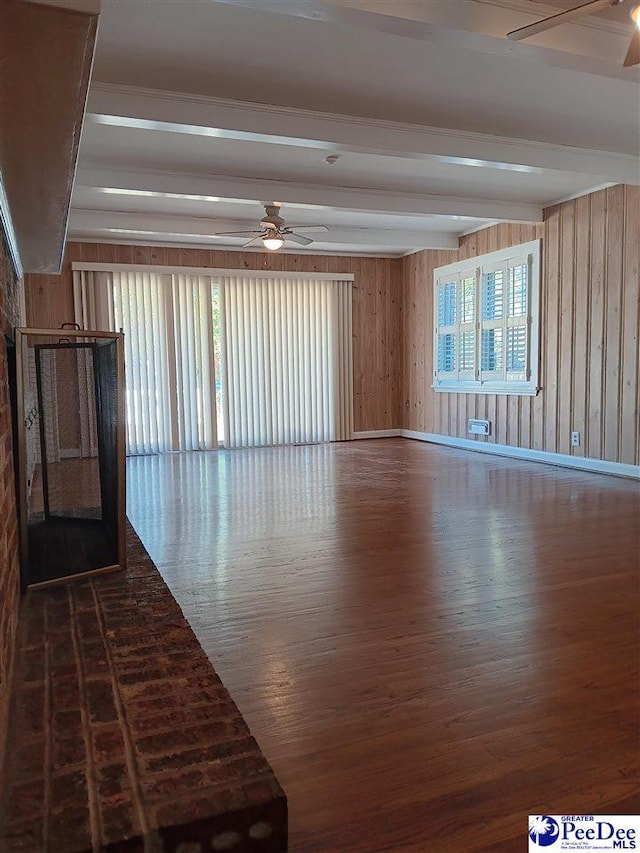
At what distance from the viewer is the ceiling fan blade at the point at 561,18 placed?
233 cm

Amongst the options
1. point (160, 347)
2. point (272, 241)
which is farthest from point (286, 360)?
point (272, 241)

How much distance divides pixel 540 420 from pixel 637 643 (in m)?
4.95

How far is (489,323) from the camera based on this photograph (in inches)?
309

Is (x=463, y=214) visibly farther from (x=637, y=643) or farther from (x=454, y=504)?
(x=637, y=643)

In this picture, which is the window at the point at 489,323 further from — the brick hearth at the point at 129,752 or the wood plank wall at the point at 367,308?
the brick hearth at the point at 129,752

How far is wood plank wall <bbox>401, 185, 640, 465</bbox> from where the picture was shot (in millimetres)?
5949

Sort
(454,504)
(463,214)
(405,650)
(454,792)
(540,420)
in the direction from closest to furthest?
(454,792)
(405,650)
(454,504)
(463,214)
(540,420)

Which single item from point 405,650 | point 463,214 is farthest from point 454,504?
point 463,214

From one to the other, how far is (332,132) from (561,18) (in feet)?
6.60

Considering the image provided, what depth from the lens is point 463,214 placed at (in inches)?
256

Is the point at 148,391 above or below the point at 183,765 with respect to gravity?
above

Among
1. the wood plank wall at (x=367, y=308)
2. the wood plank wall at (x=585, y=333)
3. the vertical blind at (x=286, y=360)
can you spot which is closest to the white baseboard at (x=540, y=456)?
the wood plank wall at (x=585, y=333)

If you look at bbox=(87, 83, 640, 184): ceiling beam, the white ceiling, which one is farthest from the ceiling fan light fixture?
bbox=(87, 83, 640, 184): ceiling beam
